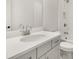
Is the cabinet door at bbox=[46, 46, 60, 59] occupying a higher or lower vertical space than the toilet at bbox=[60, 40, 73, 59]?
lower

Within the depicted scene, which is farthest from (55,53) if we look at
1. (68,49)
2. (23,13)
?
(23,13)

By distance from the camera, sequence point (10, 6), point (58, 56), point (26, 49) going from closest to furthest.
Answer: point (26, 49) < point (10, 6) < point (58, 56)

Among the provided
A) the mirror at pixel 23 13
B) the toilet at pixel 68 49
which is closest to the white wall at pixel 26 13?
the mirror at pixel 23 13

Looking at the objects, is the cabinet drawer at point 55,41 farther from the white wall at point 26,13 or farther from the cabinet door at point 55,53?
the white wall at point 26,13

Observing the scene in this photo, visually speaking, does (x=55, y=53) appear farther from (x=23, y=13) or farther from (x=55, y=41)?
(x=23, y=13)

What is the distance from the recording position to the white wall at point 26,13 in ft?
3.65

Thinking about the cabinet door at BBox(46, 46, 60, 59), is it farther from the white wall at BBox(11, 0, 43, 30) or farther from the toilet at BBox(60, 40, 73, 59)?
the white wall at BBox(11, 0, 43, 30)

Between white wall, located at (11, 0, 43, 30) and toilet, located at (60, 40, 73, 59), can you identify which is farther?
white wall, located at (11, 0, 43, 30)

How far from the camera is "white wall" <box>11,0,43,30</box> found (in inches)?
43.8

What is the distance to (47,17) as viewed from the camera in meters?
1.73

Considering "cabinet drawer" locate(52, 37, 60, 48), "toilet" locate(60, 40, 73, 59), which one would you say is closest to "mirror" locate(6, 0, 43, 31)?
"cabinet drawer" locate(52, 37, 60, 48)
